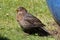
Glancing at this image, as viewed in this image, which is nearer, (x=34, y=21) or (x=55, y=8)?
(x=34, y=21)

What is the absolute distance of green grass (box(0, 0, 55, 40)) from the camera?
8.77 m

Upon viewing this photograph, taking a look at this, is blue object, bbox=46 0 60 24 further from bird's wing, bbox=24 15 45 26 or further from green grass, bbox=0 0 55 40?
bird's wing, bbox=24 15 45 26

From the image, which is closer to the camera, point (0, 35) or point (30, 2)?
point (0, 35)

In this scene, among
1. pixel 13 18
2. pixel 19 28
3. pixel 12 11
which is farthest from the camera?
pixel 12 11

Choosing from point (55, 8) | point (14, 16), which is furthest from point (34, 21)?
point (14, 16)

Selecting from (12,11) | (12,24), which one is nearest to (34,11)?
(12,11)

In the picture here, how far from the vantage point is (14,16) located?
10.3 meters

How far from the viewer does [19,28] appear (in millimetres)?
9297

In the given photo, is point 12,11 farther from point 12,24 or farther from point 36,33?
point 36,33

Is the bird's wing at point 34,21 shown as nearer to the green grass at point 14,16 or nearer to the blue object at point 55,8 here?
the green grass at point 14,16

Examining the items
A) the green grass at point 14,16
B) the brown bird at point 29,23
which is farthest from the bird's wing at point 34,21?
the green grass at point 14,16

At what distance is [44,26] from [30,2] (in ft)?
8.77

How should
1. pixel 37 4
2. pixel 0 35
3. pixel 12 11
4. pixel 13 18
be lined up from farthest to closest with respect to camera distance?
pixel 37 4 < pixel 12 11 < pixel 13 18 < pixel 0 35

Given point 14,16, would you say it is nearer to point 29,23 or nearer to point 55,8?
point 29,23
